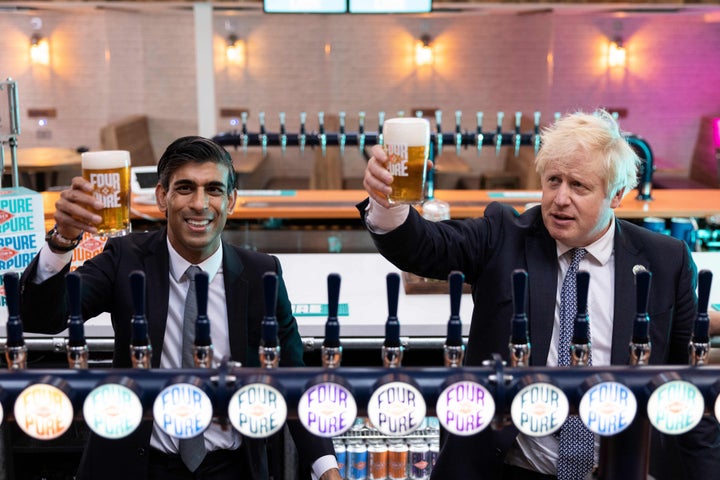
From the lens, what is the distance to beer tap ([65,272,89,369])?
149 cm

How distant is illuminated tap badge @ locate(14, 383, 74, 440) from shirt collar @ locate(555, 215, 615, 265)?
1.17 metres

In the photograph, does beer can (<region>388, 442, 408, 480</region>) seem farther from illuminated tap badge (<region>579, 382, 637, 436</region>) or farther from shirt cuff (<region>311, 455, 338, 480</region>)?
illuminated tap badge (<region>579, 382, 637, 436</region>)

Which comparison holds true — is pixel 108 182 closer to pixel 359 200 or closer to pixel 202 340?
pixel 202 340

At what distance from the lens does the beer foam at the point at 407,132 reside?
1.71 meters

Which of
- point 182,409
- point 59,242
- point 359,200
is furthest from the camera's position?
point 359,200

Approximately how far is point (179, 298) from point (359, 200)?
143 inches

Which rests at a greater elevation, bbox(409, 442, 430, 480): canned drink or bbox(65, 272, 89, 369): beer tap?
bbox(65, 272, 89, 369): beer tap

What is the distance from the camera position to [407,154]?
5.71ft

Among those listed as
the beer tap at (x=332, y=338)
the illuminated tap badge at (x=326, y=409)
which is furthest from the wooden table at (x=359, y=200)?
the illuminated tap badge at (x=326, y=409)

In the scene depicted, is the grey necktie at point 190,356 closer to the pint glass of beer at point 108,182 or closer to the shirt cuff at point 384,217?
the pint glass of beer at point 108,182

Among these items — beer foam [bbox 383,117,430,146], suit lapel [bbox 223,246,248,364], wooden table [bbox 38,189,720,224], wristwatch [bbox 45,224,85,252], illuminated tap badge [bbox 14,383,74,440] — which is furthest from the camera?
wooden table [bbox 38,189,720,224]

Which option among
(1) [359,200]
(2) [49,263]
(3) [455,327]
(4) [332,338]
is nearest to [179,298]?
(2) [49,263]

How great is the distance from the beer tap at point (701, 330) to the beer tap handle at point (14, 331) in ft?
3.68

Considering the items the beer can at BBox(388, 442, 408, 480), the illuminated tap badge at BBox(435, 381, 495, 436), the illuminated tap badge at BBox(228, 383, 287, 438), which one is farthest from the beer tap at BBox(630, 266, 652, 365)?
the beer can at BBox(388, 442, 408, 480)
